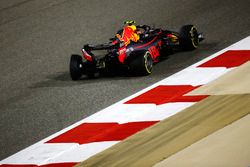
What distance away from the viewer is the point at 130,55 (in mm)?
9086

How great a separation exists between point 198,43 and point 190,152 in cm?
411

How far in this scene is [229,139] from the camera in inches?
252

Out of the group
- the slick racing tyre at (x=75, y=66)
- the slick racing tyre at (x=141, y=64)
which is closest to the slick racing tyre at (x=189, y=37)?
the slick racing tyre at (x=141, y=64)

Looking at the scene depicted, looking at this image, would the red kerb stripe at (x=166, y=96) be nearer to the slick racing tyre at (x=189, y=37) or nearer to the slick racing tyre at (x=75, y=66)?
the slick racing tyre at (x=75, y=66)

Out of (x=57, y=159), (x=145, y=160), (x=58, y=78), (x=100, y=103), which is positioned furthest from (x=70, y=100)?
(x=145, y=160)

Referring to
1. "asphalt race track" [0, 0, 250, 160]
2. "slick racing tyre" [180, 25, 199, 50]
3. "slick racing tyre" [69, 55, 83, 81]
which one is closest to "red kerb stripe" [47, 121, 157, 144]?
"asphalt race track" [0, 0, 250, 160]

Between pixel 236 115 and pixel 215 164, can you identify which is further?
pixel 236 115

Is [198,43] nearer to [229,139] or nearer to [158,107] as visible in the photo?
[158,107]

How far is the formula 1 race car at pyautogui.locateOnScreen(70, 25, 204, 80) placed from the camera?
9.02m

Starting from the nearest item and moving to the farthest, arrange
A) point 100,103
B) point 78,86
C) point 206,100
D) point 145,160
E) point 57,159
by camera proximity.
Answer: point 145,160 < point 57,159 < point 206,100 < point 100,103 < point 78,86

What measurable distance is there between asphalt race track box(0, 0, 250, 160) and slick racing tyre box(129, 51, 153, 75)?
0.29 feet

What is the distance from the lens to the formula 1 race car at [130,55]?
902cm

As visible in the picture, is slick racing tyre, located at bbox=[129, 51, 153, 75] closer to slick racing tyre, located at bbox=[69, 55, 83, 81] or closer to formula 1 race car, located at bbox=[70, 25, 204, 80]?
formula 1 race car, located at bbox=[70, 25, 204, 80]

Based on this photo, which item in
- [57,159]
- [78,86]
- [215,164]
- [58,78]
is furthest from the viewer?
[58,78]
